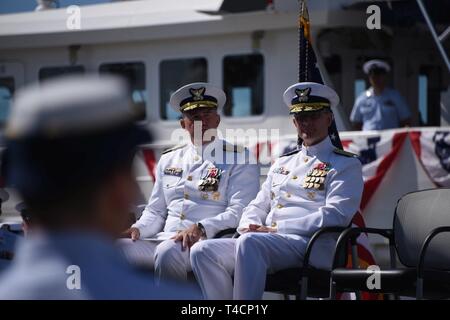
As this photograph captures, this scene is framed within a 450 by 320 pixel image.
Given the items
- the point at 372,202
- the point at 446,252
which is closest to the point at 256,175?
the point at 446,252

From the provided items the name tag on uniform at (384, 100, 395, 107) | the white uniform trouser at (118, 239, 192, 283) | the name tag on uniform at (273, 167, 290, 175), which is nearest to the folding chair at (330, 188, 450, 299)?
the name tag on uniform at (273, 167, 290, 175)

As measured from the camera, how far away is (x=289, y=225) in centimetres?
451

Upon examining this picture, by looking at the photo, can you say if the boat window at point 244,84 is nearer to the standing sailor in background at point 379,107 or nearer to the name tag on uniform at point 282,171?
the standing sailor in background at point 379,107

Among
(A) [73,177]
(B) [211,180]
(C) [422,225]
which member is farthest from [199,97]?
(A) [73,177]

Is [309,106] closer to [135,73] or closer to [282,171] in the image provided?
[282,171]

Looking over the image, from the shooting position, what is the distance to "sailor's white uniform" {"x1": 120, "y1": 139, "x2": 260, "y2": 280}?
4.71 metres

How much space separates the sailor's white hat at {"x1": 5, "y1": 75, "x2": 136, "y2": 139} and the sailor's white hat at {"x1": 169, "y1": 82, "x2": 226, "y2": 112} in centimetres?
353

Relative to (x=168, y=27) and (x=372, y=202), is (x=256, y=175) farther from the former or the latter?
(x=168, y=27)

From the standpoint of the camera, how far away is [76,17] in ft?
28.3

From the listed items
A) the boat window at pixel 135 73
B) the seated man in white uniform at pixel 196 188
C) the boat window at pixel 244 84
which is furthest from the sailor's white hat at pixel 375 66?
the seated man in white uniform at pixel 196 188

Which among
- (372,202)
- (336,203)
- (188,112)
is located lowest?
(372,202)

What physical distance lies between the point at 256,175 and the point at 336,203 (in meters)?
0.61

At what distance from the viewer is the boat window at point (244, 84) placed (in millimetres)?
8008
